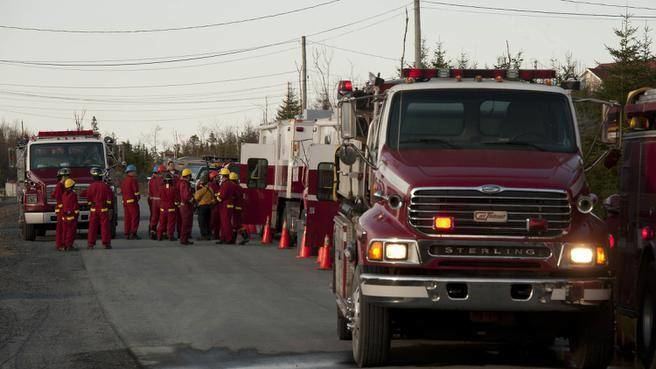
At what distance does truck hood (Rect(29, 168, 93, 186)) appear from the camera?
28.8m

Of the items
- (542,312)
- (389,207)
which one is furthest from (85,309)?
(542,312)

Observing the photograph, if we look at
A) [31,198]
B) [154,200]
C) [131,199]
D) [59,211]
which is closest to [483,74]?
[59,211]

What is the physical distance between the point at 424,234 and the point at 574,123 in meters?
2.08

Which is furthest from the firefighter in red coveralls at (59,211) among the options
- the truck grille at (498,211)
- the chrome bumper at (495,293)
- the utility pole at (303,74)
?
the utility pole at (303,74)

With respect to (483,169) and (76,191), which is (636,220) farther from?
(76,191)

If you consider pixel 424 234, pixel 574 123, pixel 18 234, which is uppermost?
pixel 574 123

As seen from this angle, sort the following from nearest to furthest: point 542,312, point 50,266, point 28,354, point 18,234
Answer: point 542,312 < point 28,354 < point 50,266 < point 18,234

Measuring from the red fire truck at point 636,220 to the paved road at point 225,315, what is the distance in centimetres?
91

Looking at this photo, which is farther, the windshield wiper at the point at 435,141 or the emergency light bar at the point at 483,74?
the emergency light bar at the point at 483,74

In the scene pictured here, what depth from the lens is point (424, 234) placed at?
31.4ft

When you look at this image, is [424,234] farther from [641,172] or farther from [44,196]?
[44,196]

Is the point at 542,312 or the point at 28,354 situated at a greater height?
the point at 542,312

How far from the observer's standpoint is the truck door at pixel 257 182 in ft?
92.9

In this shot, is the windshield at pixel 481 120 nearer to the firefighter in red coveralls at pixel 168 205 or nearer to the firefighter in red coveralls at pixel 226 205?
the firefighter in red coveralls at pixel 226 205
